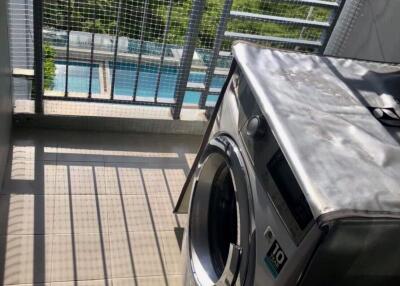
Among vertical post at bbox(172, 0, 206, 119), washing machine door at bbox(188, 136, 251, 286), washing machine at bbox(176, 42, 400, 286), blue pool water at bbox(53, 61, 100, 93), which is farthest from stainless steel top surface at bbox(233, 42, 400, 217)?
blue pool water at bbox(53, 61, 100, 93)

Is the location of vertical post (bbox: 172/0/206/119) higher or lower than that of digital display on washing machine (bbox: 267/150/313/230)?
lower

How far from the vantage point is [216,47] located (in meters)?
2.25

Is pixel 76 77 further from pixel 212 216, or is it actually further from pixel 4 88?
pixel 212 216

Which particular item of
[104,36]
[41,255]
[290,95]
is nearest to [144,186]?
[41,255]

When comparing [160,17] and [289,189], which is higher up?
[289,189]

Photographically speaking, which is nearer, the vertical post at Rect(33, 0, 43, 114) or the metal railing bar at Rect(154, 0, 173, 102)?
the vertical post at Rect(33, 0, 43, 114)

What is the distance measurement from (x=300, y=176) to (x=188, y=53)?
5.16ft

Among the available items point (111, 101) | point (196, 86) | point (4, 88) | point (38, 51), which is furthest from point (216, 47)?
point (4, 88)

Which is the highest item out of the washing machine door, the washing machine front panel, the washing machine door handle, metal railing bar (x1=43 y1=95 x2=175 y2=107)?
the washing machine front panel

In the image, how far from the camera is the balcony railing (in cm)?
198

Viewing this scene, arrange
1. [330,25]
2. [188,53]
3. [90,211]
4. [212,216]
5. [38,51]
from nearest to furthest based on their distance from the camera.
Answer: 1. [212,216]
2. [90,211]
3. [38,51]
4. [188,53]
5. [330,25]

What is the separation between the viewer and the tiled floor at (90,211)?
5.14 ft

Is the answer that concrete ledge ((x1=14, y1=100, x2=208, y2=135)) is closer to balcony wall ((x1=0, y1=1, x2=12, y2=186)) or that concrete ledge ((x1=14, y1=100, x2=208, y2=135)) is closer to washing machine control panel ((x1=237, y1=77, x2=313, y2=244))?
balcony wall ((x1=0, y1=1, x2=12, y2=186))

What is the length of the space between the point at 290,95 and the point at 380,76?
40 centimetres
